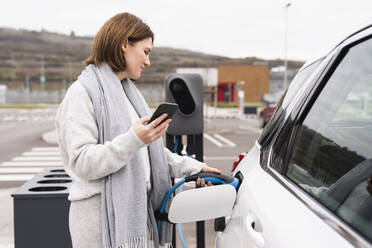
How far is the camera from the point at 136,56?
69.7 inches

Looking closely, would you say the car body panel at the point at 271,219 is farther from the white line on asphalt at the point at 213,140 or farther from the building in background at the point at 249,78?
the building in background at the point at 249,78

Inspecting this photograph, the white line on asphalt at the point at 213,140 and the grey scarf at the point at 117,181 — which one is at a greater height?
the grey scarf at the point at 117,181

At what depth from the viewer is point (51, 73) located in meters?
116

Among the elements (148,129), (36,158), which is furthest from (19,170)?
(148,129)

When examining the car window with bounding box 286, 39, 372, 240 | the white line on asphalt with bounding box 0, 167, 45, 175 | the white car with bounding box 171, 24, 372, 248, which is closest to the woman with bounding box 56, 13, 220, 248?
the white car with bounding box 171, 24, 372, 248

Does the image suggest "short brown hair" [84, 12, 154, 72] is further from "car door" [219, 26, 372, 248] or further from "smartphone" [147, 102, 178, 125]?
"car door" [219, 26, 372, 248]

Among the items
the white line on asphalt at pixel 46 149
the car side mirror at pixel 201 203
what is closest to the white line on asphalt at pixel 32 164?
the white line on asphalt at pixel 46 149

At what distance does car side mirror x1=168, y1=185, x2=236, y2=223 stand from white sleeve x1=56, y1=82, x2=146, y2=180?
0.27 m

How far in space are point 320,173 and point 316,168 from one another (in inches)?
1.4

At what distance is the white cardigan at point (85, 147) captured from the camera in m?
1.53

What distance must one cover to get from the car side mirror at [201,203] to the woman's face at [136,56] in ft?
2.17

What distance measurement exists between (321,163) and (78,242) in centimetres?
108

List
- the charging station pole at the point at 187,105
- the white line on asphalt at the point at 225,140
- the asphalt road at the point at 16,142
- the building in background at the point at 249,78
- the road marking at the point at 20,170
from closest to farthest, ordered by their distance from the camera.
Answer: the charging station pole at the point at 187,105 → the road marking at the point at 20,170 → the asphalt road at the point at 16,142 → the white line on asphalt at the point at 225,140 → the building in background at the point at 249,78

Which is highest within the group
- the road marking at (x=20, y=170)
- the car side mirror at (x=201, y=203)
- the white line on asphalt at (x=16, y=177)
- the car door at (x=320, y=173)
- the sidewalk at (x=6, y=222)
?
the car door at (x=320, y=173)
